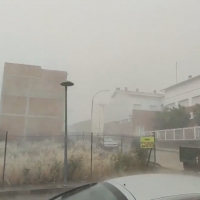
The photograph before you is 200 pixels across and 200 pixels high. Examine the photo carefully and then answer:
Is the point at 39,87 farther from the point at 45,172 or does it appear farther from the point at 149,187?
the point at 149,187

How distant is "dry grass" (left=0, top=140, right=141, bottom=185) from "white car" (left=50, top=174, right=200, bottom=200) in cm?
678

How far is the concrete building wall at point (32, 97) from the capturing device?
17266 millimetres

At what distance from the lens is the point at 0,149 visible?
962 cm

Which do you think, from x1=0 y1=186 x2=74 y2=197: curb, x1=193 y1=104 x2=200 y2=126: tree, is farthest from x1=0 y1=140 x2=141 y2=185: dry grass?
x1=193 y1=104 x2=200 y2=126: tree

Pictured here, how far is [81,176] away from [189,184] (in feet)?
25.0

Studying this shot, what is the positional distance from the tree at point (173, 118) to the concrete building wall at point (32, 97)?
5.94 metres


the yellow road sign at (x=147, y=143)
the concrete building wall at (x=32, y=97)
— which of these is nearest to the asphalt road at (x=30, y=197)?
the yellow road sign at (x=147, y=143)

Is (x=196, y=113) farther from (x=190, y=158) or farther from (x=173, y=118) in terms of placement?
(x=190, y=158)

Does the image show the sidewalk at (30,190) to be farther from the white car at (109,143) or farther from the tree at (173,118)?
the tree at (173,118)

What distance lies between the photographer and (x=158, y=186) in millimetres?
1769

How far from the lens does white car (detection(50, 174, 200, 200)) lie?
159 cm

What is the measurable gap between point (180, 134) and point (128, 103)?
454 cm

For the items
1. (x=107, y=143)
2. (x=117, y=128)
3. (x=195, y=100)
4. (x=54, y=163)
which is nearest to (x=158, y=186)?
(x=54, y=163)

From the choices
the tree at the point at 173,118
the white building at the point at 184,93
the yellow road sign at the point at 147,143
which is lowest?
the yellow road sign at the point at 147,143
